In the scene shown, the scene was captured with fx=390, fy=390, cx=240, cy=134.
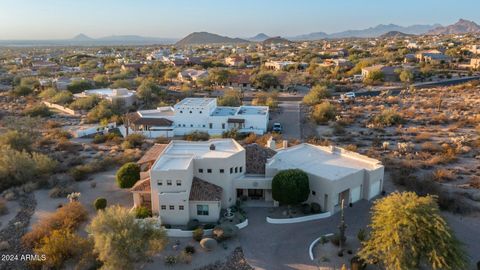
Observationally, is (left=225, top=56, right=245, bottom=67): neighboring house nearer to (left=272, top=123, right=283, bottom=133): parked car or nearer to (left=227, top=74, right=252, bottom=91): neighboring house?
(left=227, top=74, right=252, bottom=91): neighboring house

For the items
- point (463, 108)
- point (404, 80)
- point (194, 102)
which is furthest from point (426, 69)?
point (194, 102)

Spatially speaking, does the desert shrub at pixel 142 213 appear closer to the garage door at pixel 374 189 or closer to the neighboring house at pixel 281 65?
the garage door at pixel 374 189

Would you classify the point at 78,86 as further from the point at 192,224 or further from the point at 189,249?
the point at 189,249

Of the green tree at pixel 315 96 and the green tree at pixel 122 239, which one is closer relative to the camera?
the green tree at pixel 122 239

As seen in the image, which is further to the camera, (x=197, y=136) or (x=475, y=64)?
(x=475, y=64)

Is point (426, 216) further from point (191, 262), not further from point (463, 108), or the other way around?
point (463, 108)

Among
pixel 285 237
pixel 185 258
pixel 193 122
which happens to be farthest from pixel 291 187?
pixel 193 122

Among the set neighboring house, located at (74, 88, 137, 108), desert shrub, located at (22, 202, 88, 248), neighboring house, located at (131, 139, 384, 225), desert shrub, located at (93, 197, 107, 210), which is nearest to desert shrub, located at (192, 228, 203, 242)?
neighboring house, located at (131, 139, 384, 225)

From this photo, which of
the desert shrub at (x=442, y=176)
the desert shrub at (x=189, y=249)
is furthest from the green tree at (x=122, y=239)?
the desert shrub at (x=442, y=176)
